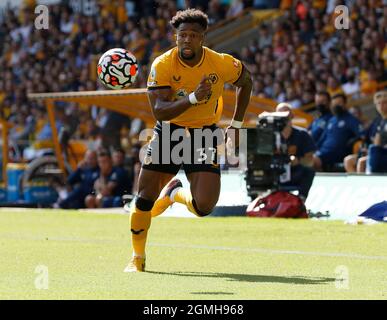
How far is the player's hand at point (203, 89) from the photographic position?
9.29m

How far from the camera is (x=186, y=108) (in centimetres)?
936

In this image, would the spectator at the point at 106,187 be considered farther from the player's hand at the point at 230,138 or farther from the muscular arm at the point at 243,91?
the player's hand at the point at 230,138

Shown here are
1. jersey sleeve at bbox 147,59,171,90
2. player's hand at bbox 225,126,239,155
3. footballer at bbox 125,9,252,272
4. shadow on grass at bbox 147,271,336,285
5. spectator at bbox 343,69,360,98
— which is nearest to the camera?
shadow on grass at bbox 147,271,336,285

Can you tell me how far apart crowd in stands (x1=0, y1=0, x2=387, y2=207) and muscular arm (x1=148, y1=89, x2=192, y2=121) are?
8.20 m

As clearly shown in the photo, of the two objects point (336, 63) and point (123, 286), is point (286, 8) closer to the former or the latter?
point (336, 63)

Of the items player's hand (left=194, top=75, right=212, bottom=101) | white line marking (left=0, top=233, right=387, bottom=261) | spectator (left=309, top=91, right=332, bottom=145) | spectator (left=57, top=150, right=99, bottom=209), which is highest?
player's hand (left=194, top=75, right=212, bottom=101)

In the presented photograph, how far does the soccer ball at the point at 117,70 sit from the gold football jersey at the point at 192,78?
1.16 m

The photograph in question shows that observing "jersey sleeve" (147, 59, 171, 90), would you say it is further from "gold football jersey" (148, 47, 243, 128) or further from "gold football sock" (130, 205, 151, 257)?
"gold football sock" (130, 205, 151, 257)

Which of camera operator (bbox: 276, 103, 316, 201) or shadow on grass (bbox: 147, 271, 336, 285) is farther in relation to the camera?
camera operator (bbox: 276, 103, 316, 201)

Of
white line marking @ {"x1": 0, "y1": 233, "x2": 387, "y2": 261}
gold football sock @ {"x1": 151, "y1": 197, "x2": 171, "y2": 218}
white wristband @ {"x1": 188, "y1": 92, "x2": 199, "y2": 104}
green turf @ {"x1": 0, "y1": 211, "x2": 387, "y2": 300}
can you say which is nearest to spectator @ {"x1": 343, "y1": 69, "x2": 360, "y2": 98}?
green turf @ {"x1": 0, "y1": 211, "x2": 387, "y2": 300}

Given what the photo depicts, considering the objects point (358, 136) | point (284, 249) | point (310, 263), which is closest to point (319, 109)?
point (358, 136)

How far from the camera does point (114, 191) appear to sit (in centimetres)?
1986

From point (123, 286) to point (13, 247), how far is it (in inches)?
151

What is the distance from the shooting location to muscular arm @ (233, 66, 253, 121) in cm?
1026
